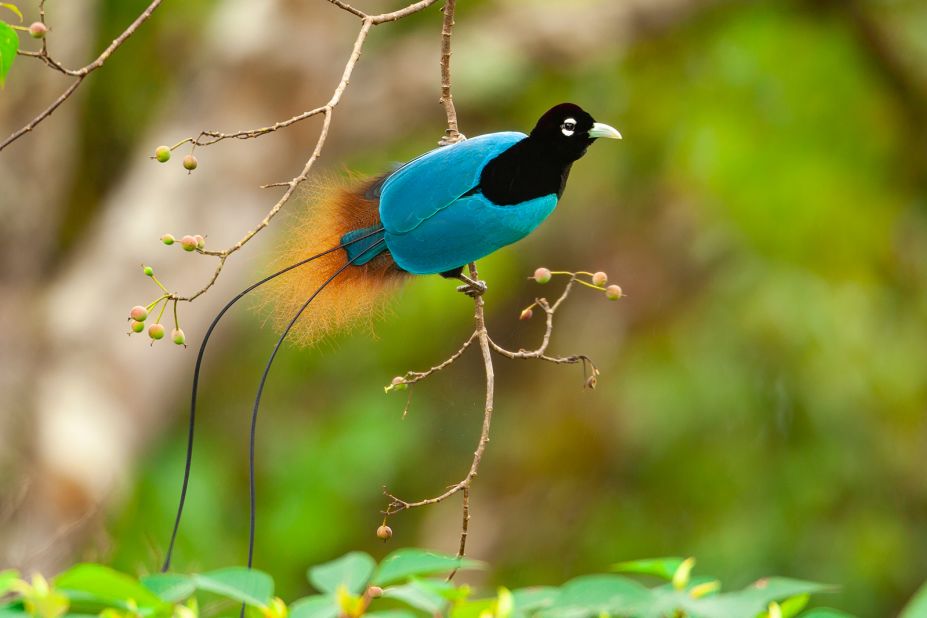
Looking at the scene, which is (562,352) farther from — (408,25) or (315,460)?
(408,25)

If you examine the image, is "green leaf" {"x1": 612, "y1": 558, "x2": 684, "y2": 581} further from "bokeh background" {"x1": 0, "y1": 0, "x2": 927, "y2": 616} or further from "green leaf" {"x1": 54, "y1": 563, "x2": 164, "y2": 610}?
"bokeh background" {"x1": 0, "y1": 0, "x2": 927, "y2": 616}

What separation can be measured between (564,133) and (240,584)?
0.60 metres

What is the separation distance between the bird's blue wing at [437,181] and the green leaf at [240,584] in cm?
48

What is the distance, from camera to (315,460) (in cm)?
488

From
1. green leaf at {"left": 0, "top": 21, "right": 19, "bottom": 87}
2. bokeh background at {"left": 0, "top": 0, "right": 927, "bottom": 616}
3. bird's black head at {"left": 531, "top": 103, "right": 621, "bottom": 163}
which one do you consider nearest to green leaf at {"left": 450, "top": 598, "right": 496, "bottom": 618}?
bird's black head at {"left": 531, "top": 103, "right": 621, "bottom": 163}

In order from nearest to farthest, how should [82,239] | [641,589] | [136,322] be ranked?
1. [641,589]
2. [136,322]
3. [82,239]

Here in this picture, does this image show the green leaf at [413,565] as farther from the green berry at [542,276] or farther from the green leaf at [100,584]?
the green berry at [542,276]

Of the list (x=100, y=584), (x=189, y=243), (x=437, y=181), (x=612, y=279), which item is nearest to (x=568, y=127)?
(x=437, y=181)

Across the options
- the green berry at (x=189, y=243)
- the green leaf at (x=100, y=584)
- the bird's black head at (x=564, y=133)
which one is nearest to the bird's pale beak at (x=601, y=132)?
the bird's black head at (x=564, y=133)

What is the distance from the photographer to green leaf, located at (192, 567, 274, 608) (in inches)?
32.6

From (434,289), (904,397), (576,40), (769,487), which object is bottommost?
(769,487)

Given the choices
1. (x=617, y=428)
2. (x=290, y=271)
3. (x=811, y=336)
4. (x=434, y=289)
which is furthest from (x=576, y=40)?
(x=290, y=271)

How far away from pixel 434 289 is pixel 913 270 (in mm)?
2031

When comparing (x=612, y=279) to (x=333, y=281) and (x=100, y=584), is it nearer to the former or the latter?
(x=333, y=281)
